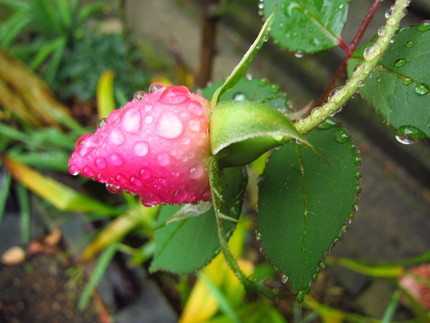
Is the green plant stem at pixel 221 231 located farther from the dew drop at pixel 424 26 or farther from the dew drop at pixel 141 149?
the dew drop at pixel 424 26

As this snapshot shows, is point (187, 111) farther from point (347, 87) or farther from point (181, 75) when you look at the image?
point (181, 75)

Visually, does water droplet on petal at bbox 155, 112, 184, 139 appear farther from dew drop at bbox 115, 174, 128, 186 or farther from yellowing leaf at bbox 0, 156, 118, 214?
yellowing leaf at bbox 0, 156, 118, 214

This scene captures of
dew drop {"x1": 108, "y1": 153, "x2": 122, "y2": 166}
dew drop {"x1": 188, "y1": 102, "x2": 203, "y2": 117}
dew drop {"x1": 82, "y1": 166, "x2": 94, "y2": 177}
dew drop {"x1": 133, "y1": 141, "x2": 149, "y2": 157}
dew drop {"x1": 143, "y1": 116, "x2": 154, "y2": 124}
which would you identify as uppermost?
dew drop {"x1": 188, "y1": 102, "x2": 203, "y2": 117}

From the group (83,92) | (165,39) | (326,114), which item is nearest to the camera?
(326,114)

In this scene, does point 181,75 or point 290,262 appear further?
point 181,75

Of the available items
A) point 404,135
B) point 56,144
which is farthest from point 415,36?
point 56,144

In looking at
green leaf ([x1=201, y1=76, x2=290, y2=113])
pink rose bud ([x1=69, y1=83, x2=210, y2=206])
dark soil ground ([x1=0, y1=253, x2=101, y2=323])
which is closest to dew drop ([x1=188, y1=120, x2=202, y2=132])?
pink rose bud ([x1=69, y1=83, x2=210, y2=206])

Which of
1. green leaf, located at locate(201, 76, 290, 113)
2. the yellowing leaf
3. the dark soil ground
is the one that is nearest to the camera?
green leaf, located at locate(201, 76, 290, 113)
